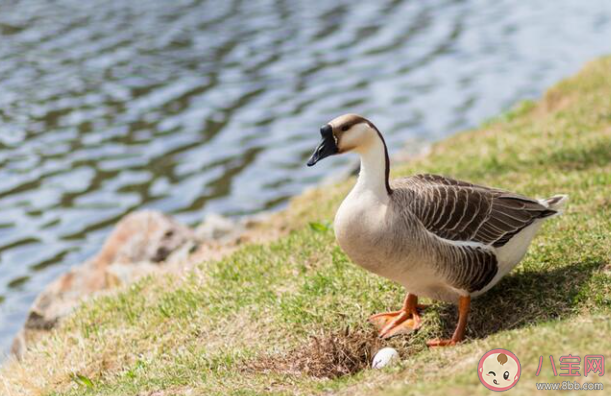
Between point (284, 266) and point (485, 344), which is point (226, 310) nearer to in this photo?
point (284, 266)

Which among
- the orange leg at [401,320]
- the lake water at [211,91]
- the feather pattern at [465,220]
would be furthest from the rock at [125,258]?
the feather pattern at [465,220]

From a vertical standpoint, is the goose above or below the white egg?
above

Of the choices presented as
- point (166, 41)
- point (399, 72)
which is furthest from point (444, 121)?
point (166, 41)

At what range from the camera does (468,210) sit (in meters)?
5.79

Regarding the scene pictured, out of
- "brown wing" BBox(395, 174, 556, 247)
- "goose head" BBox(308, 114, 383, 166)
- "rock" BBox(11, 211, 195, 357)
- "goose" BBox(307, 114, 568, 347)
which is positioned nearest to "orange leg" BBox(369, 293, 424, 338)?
"goose" BBox(307, 114, 568, 347)

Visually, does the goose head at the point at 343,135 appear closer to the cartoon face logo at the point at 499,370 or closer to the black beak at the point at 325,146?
the black beak at the point at 325,146

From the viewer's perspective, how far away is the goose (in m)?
5.39

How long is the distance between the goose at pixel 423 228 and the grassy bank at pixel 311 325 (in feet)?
1.20

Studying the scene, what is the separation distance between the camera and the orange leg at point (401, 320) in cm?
593

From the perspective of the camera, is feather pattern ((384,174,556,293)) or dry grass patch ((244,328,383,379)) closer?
feather pattern ((384,174,556,293))

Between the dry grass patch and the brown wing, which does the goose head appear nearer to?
the brown wing

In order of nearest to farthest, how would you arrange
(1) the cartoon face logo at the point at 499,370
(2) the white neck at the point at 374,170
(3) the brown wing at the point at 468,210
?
(1) the cartoon face logo at the point at 499,370 < (2) the white neck at the point at 374,170 < (3) the brown wing at the point at 468,210

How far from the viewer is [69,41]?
20.2m

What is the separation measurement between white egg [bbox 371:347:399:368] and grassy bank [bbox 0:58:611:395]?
0.09 meters
